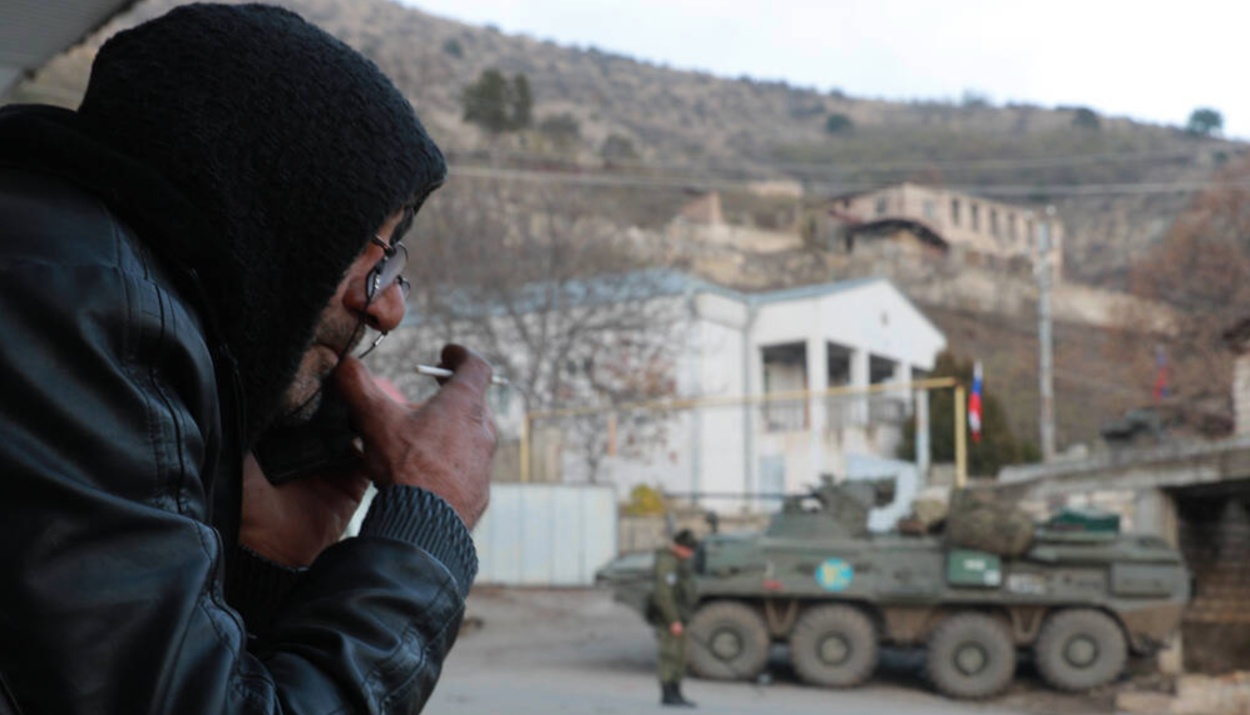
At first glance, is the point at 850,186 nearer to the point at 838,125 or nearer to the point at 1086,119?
the point at 838,125

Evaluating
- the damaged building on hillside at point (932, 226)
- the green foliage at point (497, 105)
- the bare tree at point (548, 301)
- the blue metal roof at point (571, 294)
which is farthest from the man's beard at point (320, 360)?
the damaged building on hillside at point (932, 226)

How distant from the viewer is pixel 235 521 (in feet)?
4.50

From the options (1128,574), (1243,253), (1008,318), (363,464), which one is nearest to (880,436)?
(1243,253)

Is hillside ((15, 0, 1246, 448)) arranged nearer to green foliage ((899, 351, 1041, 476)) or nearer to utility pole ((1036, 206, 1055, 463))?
green foliage ((899, 351, 1041, 476))

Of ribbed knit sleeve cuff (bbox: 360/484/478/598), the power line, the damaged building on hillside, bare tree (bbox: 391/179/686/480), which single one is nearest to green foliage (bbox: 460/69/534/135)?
the power line

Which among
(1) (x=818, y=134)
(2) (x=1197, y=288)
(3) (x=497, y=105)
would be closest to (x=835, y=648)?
(2) (x=1197, y=288)

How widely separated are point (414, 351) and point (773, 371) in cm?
1544

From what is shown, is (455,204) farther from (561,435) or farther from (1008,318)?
(1008,318)

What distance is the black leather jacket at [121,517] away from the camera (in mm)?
1041

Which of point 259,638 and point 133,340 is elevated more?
point 133,340

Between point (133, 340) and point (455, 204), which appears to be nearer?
point (133, 340)

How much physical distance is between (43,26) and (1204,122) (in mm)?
103754

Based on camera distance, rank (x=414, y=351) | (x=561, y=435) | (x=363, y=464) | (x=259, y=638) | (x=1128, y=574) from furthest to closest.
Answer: (x=561, y=435), (x=414, y=351), (x=1128, y=574), (x=363, y=464), (x=259, y=638)

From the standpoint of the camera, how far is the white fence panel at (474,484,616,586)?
2417 centimetres
